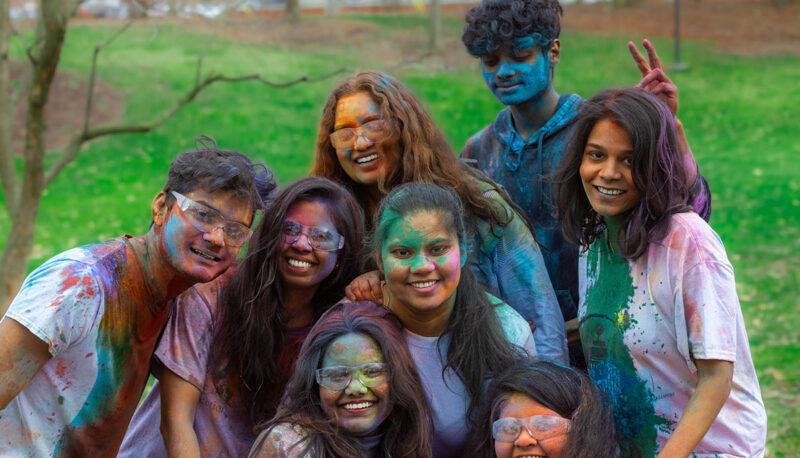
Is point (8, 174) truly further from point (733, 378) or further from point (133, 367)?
point (733, 378)

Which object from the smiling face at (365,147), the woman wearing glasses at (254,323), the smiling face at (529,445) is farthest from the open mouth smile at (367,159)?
the smiling face at (529,445)

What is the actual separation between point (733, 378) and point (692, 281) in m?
0.40

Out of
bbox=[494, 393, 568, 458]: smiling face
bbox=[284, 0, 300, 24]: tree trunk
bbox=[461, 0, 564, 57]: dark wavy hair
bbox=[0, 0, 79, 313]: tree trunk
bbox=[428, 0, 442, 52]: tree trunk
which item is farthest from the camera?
bbox=[284, 0, 300, 24]: tree trunk

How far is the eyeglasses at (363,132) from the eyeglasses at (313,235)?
494mm

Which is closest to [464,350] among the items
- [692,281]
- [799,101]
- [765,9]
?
[692,281]

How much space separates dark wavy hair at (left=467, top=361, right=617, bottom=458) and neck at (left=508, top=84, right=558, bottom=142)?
137 centimetres

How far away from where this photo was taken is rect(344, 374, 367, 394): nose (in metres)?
3.33

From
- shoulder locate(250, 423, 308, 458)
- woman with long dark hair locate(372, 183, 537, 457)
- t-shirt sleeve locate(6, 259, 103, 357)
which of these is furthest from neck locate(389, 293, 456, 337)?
t-shirt sleeve locate(6, 259, 103, 357)

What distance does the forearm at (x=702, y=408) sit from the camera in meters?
3.00

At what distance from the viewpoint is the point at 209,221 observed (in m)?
3.45

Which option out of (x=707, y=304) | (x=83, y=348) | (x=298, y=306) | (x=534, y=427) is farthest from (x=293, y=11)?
(x=707, y=304)

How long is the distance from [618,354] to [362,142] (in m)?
1.42

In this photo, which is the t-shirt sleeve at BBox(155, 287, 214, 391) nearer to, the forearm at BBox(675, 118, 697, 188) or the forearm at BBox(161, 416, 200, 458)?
the forearm at BBox(161, 416, 200, 458)

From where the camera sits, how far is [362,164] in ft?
13.3
